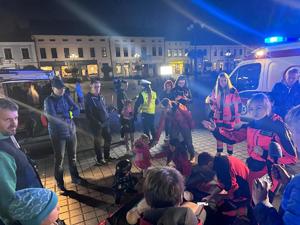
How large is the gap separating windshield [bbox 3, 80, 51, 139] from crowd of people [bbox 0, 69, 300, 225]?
2.49m

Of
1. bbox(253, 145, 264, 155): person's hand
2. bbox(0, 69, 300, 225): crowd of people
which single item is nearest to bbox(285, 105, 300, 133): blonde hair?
bbox(0, 69, 300, 225): crowd of people

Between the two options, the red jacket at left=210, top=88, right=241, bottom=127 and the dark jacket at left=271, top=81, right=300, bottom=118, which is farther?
the dark jacket at left=271, top=81, right=300, bottom=118

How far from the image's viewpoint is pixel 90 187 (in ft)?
16.3

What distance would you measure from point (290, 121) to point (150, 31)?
175ft

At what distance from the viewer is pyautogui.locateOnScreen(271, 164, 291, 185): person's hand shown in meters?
2.48

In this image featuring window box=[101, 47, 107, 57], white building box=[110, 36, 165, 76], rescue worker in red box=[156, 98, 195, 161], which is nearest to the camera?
rescue worker in red box=[156, 98, 195, 161]

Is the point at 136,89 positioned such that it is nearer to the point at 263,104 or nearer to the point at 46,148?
the point at 46,148

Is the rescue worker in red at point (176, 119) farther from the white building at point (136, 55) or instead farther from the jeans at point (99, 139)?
the white building at point (136, 55)

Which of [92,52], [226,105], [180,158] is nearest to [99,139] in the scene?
[180,158]

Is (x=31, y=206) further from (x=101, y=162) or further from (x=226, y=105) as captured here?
(x=226, y=105)

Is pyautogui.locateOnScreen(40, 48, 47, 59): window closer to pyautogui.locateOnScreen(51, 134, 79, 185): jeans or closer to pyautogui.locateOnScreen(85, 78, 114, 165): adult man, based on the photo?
pyautogui.locateOnScreen(85, 78, 114, 165): adult man

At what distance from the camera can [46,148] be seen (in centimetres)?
763

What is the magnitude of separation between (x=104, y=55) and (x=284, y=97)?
46.2 m

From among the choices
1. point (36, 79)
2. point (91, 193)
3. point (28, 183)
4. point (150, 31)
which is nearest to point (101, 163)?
point (91, 193)
